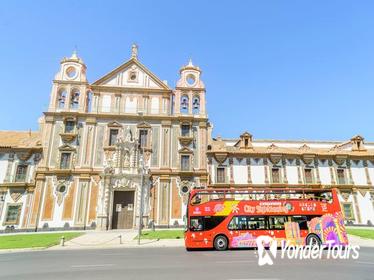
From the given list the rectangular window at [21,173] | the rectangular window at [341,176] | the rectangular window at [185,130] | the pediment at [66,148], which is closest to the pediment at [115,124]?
the pediment at [66,148]

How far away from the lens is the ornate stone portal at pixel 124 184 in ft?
90.9

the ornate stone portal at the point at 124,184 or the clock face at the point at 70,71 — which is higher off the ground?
the clock face at the point at 70,71

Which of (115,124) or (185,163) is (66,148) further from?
(185,163)

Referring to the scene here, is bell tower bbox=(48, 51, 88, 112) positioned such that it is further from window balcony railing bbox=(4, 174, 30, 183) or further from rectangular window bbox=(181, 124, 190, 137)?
rectangular window bbox=(181, 124, 190, 137)

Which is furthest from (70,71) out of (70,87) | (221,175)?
(221,175)

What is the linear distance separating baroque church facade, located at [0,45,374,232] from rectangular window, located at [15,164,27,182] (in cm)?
11

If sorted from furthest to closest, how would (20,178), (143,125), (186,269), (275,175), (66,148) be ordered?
(275,175) < (143,125) < (66,148) < (20,178) < (186,269)

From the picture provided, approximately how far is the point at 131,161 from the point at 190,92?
12.6m

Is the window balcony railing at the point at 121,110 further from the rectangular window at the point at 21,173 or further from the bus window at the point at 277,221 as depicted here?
the bus window at the point at 277,221

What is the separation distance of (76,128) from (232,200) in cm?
2312

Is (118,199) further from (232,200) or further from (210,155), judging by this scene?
(232,200)

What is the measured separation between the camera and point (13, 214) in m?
27.5

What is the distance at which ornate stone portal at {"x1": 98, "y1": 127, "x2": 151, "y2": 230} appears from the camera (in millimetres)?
27719

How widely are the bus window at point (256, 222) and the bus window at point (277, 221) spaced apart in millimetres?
442
